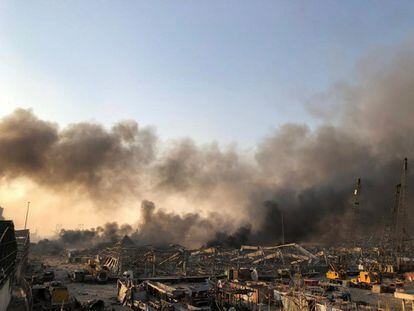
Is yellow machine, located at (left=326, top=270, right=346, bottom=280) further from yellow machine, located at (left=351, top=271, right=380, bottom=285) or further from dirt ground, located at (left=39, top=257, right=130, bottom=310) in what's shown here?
dirt ground, located at (left=39, top=257, right=130, bottom=310)

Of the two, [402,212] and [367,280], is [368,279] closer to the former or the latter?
[367,280]

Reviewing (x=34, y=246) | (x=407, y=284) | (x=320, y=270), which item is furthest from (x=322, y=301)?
(x=34, y=246)

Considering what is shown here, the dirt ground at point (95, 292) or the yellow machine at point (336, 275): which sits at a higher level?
the yellow machine at point (336, 275)

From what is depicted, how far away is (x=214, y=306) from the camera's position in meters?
40.3

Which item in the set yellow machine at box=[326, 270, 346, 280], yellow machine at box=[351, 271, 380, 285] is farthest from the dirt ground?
yellow machine at box=[351, 271, 380, 285]

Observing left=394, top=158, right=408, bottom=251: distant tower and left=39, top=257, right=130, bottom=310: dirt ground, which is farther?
left=394, top=158, right=408, bottom=251: distant tower

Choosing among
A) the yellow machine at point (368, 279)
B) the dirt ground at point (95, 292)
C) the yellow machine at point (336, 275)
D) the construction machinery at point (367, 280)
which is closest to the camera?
the dirt ground at point (95, 292)

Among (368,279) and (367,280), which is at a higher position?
(368,279)

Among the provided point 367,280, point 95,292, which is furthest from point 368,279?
point 95,292

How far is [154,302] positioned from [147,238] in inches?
4144

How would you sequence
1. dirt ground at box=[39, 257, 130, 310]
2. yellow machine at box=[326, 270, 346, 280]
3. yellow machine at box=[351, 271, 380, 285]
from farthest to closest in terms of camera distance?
yellow machine at box=[326, 270, 346, 280], yellow machine at box=[351, 271, 380, 285], dirt ground at box=[39, 257, 130, 310]

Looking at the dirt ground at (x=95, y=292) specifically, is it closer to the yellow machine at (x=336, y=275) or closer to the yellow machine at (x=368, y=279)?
the yellow machine at (x=336, y=275)

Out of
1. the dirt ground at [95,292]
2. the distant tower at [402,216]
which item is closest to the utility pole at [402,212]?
the distant tower at [402,216]

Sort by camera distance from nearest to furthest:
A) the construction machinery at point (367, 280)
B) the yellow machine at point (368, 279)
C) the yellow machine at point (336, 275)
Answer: the construction machinery at point (367, 280), the yellow machine at point (368, 279), the yellow machine at point (336, 275)
